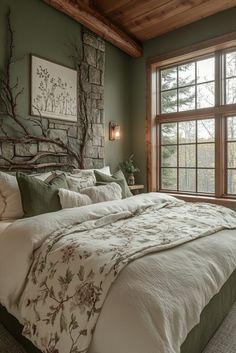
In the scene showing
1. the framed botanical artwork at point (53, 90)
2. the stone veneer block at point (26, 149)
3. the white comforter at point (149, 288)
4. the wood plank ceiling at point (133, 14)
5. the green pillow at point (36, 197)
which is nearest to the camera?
the white comforter at point (149, 288)

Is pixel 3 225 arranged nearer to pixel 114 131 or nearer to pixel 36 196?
pixel 36 196

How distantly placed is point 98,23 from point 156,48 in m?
1.04

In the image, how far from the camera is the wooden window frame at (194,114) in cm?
338

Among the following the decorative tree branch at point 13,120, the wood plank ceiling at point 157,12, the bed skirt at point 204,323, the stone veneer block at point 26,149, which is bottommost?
the bed skirt at point 204,323

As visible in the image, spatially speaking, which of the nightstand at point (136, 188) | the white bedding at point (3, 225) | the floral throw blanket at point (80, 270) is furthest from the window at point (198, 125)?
the white bedding at point (3, 225)

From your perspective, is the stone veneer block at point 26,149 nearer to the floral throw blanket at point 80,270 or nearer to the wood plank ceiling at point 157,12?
the floral throw blanket at point 80,270

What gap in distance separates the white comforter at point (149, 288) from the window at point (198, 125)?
6.87 feet

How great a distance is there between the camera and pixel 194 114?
3654 mm

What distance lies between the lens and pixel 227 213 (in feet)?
7.15

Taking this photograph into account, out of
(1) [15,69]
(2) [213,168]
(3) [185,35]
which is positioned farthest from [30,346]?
(3) [185,35]

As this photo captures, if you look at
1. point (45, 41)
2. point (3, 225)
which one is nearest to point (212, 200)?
point (3, 225)

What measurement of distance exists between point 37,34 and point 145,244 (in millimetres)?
2799

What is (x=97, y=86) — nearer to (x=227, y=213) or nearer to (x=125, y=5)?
(x=125, y=5)

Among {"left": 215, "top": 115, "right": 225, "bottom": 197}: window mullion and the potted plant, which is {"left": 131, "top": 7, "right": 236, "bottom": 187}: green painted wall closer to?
the potted plant
